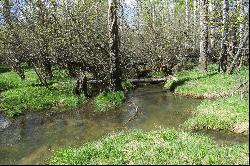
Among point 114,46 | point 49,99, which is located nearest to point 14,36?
point 49,99

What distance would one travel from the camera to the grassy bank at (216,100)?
44.8 ft

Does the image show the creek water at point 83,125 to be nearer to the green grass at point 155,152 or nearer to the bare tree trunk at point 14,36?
the green grass at point 155,152

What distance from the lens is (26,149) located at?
12625 mm

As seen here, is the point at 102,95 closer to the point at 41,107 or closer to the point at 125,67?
the point at 41,107

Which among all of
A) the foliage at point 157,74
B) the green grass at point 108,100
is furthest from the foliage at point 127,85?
the foliage at point 157,74

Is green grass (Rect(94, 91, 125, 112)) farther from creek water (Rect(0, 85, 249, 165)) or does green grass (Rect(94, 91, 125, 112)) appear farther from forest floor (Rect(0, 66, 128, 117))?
creek water (Rect(0, 85, 249, 165))

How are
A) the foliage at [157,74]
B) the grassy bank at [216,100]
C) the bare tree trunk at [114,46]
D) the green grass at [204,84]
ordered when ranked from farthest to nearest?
the foliage at [157,74]
the bare tree trunk at [114,46]
the green grass at [204,84]
the grassy bank at [216,100]

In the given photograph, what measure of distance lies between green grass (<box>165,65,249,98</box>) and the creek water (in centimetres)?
74

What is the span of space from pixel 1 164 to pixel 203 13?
16831mm

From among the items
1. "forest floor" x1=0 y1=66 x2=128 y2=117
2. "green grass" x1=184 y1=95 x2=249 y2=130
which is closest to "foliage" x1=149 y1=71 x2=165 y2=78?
"forest floor" x1=0 y1=66 x2=128 y2=117

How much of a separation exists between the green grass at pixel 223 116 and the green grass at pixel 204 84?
271 centimetres

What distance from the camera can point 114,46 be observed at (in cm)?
1973

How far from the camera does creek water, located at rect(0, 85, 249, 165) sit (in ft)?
41.0

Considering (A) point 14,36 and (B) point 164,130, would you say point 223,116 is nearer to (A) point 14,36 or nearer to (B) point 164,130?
(B) point 164,130
